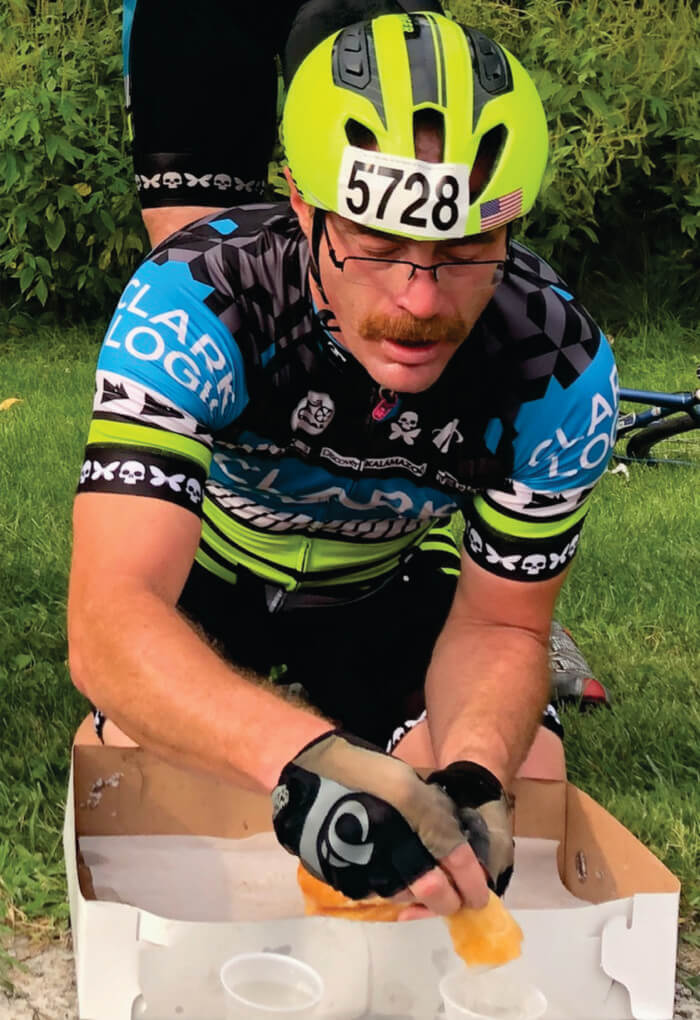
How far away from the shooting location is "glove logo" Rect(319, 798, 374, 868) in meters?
2.13

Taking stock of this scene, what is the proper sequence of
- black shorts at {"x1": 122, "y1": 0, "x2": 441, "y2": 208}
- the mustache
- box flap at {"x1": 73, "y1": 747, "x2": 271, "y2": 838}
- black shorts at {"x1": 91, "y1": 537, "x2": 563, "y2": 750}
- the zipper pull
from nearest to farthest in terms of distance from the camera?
the mustache
box flap at {"x1": 73, "y1": 747, "x2": 271, "y2": 838}
the zipper pull
black shorts at {"x1": 91, "y1": 537, "x2": 563, "y2": 750}
black shorts at {"x1": 122, "y1": 0, "x2": 441, "y2": 208}

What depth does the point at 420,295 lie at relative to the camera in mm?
2535

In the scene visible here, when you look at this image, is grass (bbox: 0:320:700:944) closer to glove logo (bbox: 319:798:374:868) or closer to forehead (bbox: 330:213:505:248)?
glove logo (bbox: 319:798:374:868)

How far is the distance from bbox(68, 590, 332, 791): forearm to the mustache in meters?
0.62

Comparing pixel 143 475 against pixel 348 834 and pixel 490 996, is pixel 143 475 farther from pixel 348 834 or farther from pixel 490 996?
pixel 490 996

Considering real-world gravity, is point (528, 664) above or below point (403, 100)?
below

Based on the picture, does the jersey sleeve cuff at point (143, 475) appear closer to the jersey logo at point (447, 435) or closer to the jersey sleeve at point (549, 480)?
the jersey logo at point (447, 435)

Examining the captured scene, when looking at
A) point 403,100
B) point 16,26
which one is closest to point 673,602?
point 403,100

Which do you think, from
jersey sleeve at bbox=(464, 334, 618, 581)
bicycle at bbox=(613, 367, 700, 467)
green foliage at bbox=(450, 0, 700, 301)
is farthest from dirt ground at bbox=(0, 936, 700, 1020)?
green foliage at bbox=(450, 0, 700, 301)

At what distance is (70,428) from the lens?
7.41 meters

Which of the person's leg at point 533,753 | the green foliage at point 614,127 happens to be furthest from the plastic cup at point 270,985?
the green foliage at point 614,127

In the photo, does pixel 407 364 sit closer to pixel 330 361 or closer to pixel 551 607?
pixel 330 361

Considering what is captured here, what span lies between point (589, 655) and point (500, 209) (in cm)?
247

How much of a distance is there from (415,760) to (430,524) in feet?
2.10
